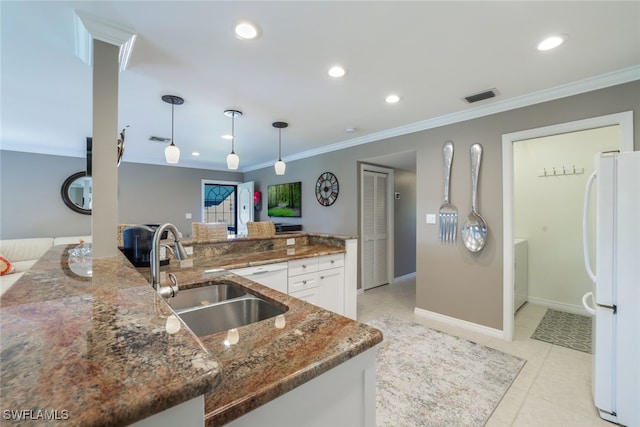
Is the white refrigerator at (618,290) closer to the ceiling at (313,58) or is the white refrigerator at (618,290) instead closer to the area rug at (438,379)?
the area rug at (438,379)

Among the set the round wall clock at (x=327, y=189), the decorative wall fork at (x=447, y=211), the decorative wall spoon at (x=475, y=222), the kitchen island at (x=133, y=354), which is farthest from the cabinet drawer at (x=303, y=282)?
the round wall clock at (x=327, y=189)

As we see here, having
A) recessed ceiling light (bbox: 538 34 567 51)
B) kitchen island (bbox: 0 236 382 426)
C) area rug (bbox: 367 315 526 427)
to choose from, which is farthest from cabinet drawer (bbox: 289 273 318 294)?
recessed ceiling light (bbox: 538 34 567 51)

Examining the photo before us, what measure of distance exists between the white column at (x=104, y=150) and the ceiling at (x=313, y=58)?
26cm

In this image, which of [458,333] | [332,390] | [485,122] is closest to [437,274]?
[458,333]

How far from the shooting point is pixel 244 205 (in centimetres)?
658

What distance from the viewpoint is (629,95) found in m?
2.11

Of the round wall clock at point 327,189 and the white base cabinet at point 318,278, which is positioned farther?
the round wall clock at point 327,189

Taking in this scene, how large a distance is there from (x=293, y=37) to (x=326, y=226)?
3.24 m

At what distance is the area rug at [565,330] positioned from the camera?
2.60 metres

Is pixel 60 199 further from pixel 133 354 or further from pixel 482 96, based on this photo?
pixel 482 96

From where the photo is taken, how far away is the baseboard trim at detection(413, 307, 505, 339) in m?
2.77

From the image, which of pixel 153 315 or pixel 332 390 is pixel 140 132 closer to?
pixel 153 315

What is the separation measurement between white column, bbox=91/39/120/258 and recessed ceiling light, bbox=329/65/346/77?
1430 mm

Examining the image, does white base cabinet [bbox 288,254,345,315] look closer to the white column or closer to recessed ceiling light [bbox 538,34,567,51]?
the white column
